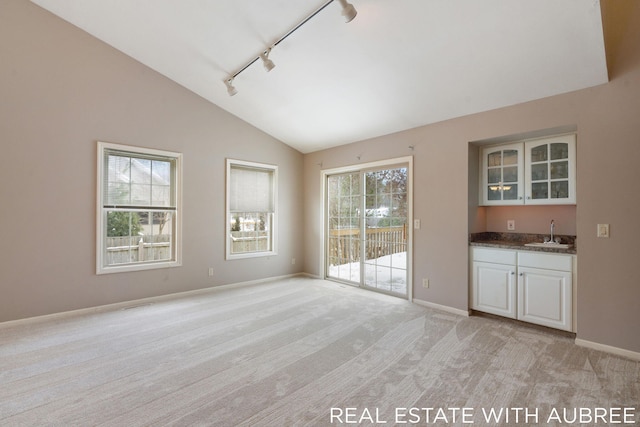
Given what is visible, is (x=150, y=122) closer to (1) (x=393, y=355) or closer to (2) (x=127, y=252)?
(2) (x=127, y=252)

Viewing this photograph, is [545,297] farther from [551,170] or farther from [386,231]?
[386,231]

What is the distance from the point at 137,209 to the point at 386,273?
148 inches

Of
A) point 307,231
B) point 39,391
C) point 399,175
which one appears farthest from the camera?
point 307,231

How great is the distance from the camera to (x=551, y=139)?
3.29 m

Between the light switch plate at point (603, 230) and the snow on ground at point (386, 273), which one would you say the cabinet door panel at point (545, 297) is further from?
the snow on ground at point (386, 273)

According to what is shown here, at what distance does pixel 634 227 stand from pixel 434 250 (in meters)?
1.89

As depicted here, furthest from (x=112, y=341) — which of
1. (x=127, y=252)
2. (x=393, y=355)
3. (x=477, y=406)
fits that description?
(x=477, y=406)

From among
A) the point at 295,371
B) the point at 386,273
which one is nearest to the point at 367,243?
the point at 386,273

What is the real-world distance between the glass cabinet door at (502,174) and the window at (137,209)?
4.30 meters

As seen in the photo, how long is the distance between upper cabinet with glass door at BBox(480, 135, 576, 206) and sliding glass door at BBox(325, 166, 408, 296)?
3.59 feet

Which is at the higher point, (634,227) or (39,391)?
(634,227)

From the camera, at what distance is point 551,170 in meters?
3.28

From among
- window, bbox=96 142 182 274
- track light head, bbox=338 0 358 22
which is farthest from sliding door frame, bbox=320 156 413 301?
window, bbox=96 142 182 274

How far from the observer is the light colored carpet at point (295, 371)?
6.18 feet
